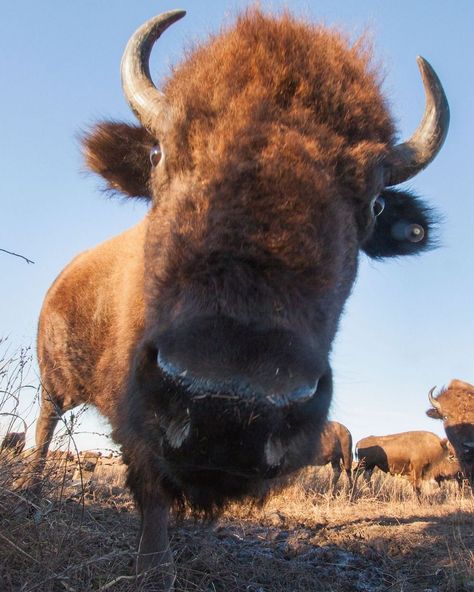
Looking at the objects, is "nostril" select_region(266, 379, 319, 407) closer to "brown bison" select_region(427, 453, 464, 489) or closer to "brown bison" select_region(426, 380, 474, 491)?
"brown bison" select_region(426, 380, 474, 491)

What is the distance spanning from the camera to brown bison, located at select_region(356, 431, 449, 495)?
2709 centimetres

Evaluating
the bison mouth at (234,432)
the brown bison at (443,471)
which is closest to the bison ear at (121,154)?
the bison mouth at (234,432)

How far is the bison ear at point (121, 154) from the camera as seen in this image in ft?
15.3

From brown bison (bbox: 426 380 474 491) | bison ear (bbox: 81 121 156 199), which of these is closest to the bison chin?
bison ear (bbox: 81 121 156 199)

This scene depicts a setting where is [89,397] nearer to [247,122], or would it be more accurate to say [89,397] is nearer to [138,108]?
[138,108]

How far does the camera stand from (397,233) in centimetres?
505

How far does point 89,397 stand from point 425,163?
11.6 ft

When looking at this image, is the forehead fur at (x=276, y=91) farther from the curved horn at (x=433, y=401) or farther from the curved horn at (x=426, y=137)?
the curved horn at (x=433, y=401)

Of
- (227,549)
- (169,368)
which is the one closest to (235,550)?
(227,549)

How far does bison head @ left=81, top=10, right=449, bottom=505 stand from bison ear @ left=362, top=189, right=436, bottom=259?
1063 mm

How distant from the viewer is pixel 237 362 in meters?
1.93

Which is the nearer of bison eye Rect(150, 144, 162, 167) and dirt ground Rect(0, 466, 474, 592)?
dirt ground Rect(0, 466, 474, 592)

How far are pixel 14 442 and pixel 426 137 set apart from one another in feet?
11.4

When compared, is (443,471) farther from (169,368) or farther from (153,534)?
(169,368)
